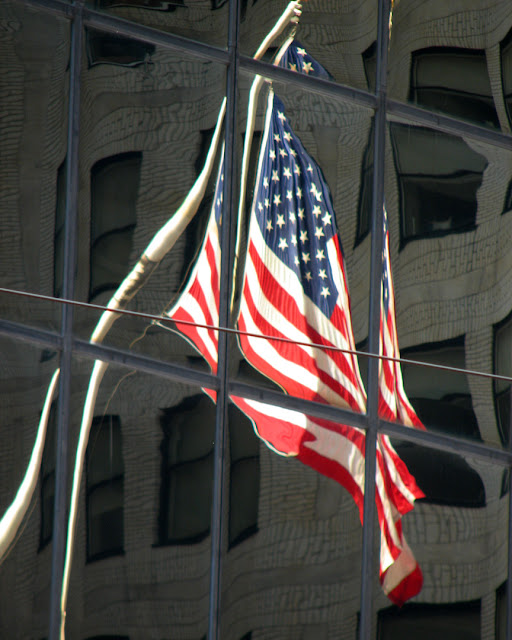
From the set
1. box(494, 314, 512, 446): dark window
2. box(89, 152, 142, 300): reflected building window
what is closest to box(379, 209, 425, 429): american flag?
box(494, 314, 512, 446): dark window

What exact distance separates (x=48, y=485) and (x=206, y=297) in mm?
2255

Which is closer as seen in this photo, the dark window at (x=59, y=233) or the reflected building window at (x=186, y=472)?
the dark window at (x=59, y=233)

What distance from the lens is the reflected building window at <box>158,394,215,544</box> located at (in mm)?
8125

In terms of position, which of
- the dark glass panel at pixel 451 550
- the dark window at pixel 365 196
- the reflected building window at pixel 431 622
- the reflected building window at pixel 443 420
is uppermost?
the dark window at pixel 365 196

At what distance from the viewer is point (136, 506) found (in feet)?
26.1

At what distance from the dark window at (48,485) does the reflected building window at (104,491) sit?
0.31m

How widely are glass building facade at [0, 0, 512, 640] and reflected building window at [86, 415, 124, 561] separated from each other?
2cm

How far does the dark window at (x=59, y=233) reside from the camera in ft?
26.2

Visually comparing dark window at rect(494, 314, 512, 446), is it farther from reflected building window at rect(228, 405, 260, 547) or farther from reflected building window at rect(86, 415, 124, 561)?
reflected building window at rect(86, 415, 124, 561)

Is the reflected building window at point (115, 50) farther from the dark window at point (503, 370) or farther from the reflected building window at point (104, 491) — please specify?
the dark window at point (503, 370)

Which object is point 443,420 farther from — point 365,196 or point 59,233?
point 59,233

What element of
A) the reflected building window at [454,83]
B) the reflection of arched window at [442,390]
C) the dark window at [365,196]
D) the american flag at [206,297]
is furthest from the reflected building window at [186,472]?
the reflected building window at [454,83]

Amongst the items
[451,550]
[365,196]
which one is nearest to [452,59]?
[365,196]

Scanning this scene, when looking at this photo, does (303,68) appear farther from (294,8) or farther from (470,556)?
(470,556)
